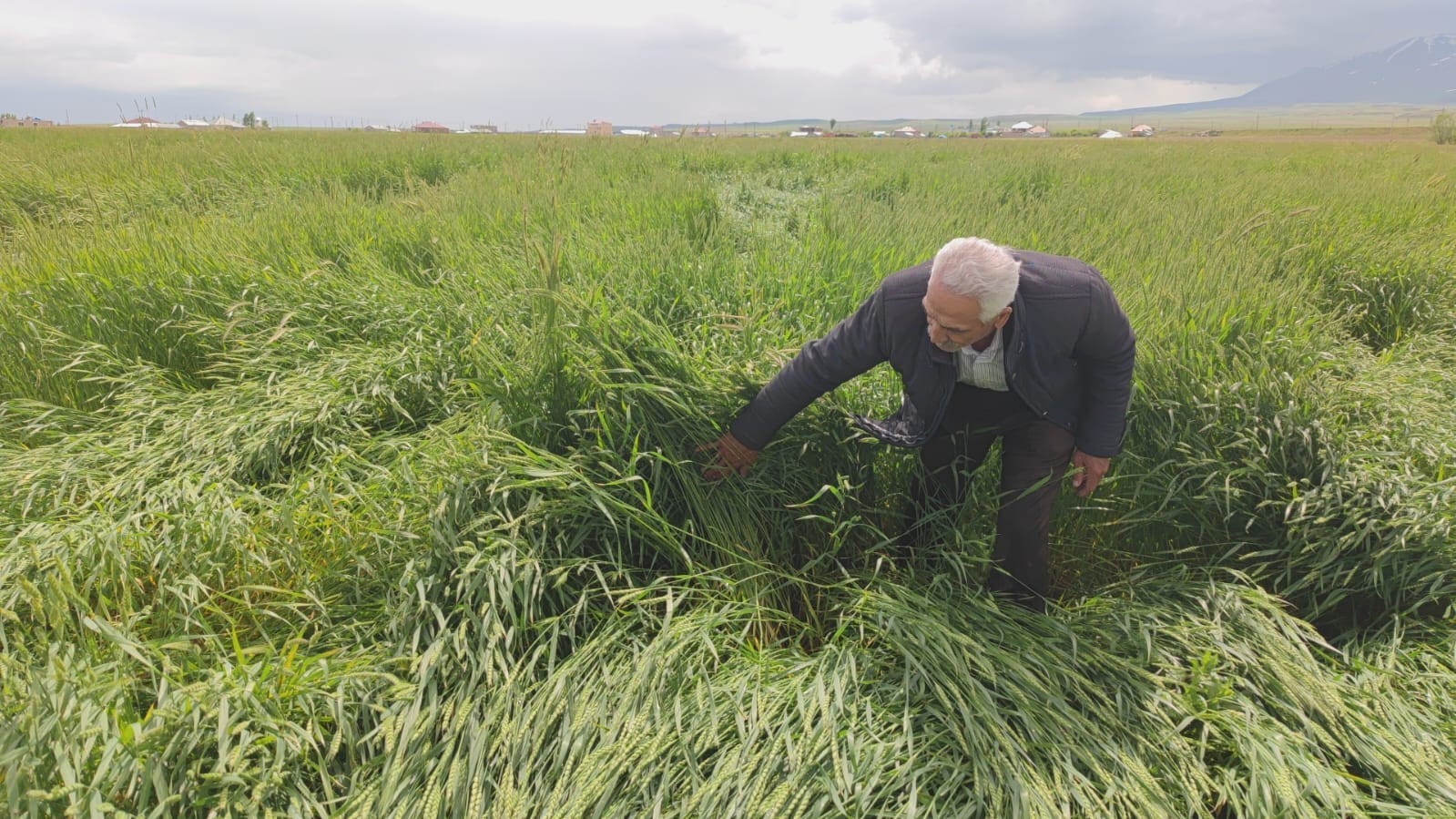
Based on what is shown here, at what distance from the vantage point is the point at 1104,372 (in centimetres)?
200

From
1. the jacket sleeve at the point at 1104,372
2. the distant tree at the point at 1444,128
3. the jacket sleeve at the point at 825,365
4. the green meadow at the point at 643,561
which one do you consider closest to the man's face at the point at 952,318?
the jacket sleeve at the point at 825,365

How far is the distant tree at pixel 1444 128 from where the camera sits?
2328 cm

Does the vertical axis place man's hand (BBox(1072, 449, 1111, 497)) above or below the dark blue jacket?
below

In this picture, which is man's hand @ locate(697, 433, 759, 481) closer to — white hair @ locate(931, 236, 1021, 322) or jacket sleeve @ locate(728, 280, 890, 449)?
jacket sleeve @ locate(728, 280, 890, 449)

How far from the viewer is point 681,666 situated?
1770 millimetres

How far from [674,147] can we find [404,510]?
9001 mm

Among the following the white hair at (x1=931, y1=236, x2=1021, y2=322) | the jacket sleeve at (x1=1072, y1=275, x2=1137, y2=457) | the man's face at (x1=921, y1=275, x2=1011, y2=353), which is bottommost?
the jacket sleeve at (x1=1072, y1=275, x2=1137, y2=457)

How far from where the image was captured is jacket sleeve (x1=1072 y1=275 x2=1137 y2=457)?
6.29 feet

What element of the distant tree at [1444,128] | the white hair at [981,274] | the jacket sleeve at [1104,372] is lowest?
the jacket sleeve at [1104,372]

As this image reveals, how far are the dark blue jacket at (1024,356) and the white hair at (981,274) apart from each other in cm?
21

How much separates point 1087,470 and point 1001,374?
1.54ft

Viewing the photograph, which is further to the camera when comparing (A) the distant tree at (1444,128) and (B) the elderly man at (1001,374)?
(A) the distant tree at (1444,128)

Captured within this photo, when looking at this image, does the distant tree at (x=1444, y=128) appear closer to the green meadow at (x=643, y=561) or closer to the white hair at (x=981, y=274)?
the green meadow at (x=643, y=561)

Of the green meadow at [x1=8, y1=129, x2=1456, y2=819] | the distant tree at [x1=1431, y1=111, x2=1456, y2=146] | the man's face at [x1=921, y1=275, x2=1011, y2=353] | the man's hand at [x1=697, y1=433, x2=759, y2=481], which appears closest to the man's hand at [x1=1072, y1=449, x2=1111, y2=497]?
the green meadow at [x1=8, y1=129, x2=1456, y2=819]
